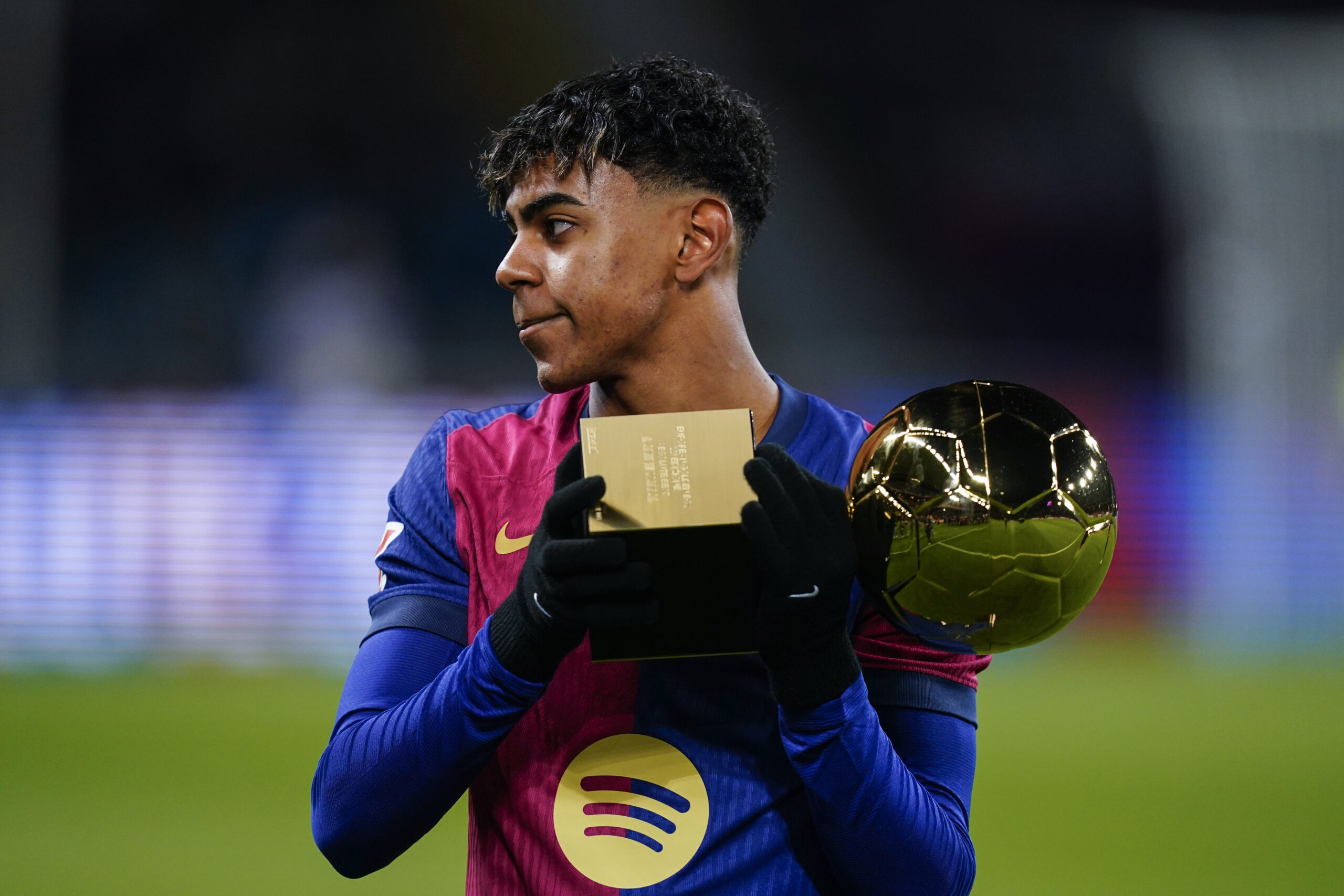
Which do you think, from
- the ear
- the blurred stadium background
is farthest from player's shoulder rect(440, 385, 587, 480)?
the blurred stadium background

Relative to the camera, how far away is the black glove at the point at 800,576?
1.12 m

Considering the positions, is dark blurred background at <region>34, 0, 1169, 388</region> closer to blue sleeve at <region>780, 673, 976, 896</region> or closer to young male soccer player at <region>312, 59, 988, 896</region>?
young male soccer player at <region>312, 59, 988, 896</region>

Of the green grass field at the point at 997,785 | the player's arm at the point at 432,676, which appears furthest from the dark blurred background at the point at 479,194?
the player's arm at the point at 432,676

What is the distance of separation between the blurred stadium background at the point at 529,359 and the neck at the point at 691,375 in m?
3.04

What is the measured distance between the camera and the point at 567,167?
1569 millimetres

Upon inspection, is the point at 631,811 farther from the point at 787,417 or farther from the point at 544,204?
the point at 544,204

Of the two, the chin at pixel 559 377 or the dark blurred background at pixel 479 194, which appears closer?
the chin at pixel 559 377

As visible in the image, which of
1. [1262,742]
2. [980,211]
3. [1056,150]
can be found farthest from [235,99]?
[1262,742]

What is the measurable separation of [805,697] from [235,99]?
786 cm

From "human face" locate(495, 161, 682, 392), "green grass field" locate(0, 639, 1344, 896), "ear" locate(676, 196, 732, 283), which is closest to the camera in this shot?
"human face" locate(495, 161, 682, 392)

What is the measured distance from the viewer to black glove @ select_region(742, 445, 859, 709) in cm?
112

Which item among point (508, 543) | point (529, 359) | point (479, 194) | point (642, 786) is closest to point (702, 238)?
point (508, 543)

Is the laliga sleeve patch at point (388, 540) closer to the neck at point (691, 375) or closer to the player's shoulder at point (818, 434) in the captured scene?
the neck at point (691, 375)

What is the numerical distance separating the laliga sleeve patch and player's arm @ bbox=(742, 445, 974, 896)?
590mm
